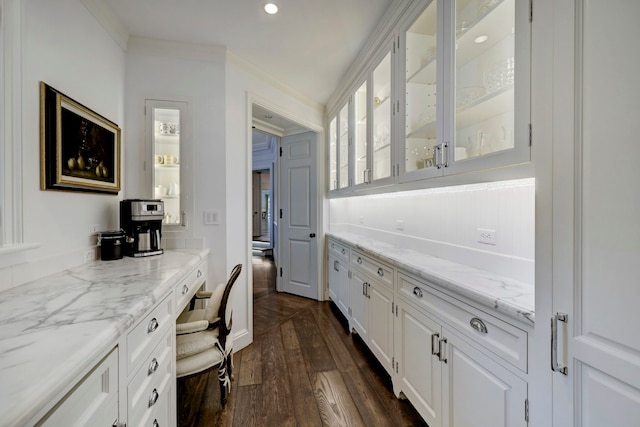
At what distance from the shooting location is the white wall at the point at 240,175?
2.52m

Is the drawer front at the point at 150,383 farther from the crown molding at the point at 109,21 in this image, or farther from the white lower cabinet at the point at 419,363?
the crown molding at the point at 109,21

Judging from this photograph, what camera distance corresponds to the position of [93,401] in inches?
29.5

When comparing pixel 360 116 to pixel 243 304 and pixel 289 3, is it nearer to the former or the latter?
pixel 289 3

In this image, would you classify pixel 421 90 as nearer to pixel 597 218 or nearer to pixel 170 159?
pixel 597 218

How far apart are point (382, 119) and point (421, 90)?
58 cm

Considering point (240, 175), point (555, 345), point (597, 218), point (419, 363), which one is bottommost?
point (419, 363)

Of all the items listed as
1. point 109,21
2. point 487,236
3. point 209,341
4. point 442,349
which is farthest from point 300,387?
point 109,21

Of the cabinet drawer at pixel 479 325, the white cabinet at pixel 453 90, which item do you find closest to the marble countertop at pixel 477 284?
the cabinet drawer at pixel 479 325

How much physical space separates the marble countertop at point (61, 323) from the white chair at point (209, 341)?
0.30 meters

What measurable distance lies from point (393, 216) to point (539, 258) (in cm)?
181

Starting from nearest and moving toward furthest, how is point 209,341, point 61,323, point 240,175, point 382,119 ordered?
1. point 61,323
2. point 209,341
3. point 382,119
4. point 240,175

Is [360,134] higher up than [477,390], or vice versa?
[360,134]

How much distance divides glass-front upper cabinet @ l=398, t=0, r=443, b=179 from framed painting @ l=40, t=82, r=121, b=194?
203 centimetres

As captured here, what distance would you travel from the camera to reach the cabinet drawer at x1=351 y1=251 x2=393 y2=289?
1947mm
